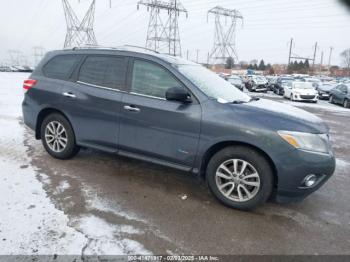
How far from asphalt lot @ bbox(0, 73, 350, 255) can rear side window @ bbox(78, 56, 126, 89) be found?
1.34 meters

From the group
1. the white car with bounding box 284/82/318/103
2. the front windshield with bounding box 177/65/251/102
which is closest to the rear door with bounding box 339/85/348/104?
the white car with bounding box 284/82/318/103

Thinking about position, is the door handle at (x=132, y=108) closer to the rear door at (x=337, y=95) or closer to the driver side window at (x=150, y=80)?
the driver side window at (x=150, y=80)

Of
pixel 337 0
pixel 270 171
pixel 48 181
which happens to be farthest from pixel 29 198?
pixel 337 0

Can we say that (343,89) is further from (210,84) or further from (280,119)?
(280,119)

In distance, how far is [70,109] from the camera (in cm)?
456

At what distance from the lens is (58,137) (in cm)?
483

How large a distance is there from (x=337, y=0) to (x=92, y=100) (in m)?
3.87

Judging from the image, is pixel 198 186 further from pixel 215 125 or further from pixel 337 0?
pixel 337 0

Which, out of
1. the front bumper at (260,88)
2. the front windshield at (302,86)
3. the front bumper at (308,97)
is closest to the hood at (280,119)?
the front bumper at (308,97)

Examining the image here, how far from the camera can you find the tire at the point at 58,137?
472 cm

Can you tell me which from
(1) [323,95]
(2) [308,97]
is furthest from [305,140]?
(1) [323,95]

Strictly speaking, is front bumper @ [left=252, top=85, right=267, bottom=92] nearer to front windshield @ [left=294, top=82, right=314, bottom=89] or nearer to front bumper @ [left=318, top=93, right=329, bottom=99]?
front bumper @ [left=318, top=93, right=329, bottom=99]

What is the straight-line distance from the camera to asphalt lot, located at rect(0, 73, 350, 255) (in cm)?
282

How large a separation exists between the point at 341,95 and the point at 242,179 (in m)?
17.9
